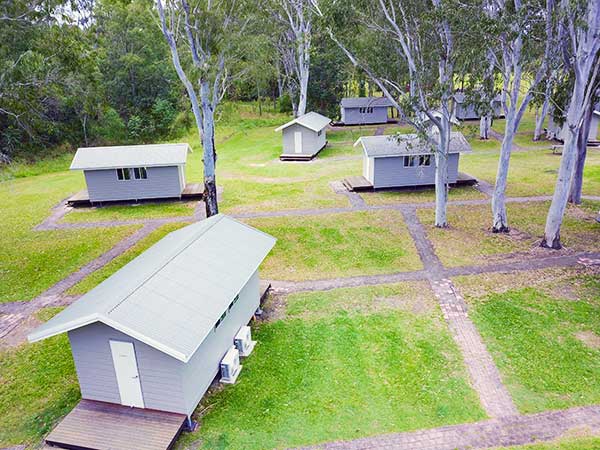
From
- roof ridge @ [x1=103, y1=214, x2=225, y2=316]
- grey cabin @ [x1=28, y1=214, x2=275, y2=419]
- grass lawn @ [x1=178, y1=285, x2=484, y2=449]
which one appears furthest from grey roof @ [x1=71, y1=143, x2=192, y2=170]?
grass lawn @ [x1=178, y1=285, x2=484, y2=449]

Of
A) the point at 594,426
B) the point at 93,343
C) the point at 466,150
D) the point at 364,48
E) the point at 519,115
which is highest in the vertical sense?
the point at 364,48

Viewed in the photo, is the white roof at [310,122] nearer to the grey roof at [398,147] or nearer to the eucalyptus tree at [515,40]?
the grey roof at [398,147]

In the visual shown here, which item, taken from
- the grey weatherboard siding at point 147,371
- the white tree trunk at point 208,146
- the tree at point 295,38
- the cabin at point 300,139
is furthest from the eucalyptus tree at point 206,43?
the cabin at point 300,139

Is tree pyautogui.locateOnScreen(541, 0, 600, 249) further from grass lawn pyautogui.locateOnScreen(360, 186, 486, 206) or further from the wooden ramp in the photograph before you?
the wooden ramp

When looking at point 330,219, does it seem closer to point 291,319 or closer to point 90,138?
point 291,319

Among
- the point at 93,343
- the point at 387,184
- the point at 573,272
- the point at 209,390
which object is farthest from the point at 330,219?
the point at 93,343

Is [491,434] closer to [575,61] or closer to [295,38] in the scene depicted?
[575,61]
